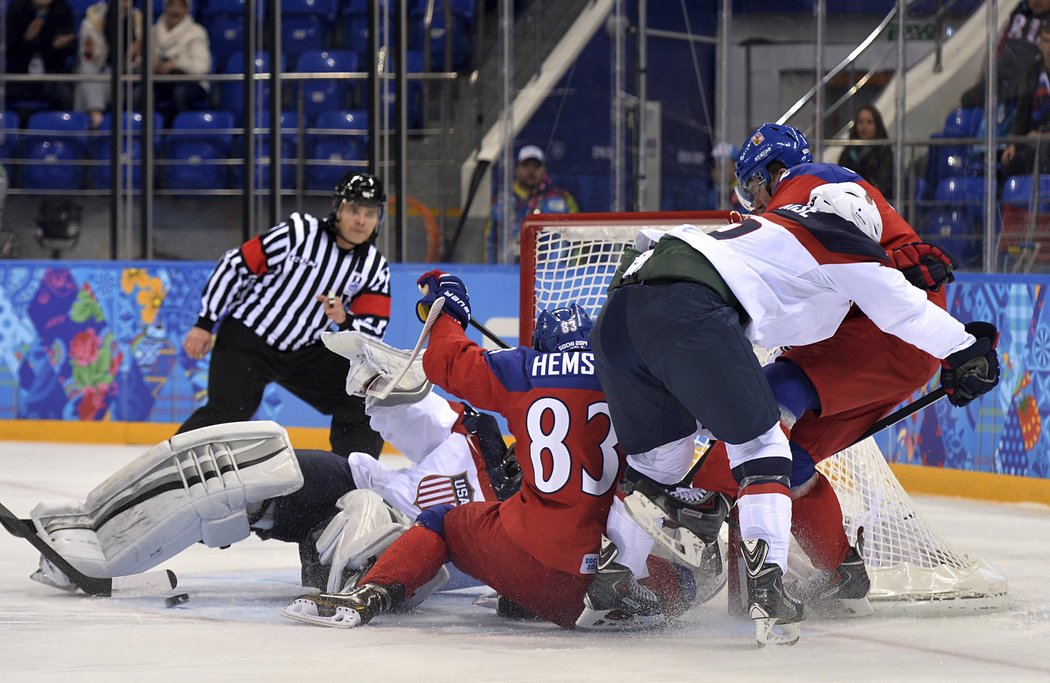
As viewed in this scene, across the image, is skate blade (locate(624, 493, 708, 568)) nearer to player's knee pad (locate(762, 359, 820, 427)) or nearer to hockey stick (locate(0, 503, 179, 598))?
player's knee pad (locate(762, 359, 820, 427))

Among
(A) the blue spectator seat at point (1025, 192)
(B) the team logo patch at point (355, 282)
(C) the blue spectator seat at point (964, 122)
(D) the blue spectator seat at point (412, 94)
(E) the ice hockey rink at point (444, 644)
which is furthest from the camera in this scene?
(D) the blue spectator seat at point (412, 94)

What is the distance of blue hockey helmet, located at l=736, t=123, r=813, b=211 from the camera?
3.34 meters

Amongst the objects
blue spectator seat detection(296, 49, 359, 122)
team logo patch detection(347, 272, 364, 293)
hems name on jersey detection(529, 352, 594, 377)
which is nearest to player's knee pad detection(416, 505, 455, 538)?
hems name on jersey detection(529, 352, 594, 377)

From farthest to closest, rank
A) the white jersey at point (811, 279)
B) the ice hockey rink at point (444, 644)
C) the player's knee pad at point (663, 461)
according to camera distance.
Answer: the player's knee pad at point (663, 461) → the white jersey at point (811, 279) → the ice hockey rink at point (444, 644)

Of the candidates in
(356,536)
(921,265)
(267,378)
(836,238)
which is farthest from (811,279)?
(267,378)

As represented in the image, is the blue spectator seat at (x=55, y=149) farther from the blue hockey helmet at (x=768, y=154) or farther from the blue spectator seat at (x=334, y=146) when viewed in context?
the blue hockey helmet at (x=768, y=154)

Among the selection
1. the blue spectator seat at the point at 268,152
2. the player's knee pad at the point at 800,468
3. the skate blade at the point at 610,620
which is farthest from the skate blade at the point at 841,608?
the blue spectator seat at the point at 268,152

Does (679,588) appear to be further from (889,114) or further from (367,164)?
(367,164)

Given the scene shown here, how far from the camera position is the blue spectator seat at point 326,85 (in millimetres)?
7836

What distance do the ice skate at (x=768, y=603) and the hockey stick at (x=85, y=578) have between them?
1417mm

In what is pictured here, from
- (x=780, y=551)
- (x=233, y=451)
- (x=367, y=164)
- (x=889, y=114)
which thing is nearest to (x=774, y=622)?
(x=780, y=551)

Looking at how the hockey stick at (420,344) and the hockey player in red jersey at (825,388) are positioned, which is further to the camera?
the hockey stick at (420,344)

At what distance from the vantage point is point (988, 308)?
5461 mm

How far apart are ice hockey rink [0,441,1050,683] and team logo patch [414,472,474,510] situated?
23cm
